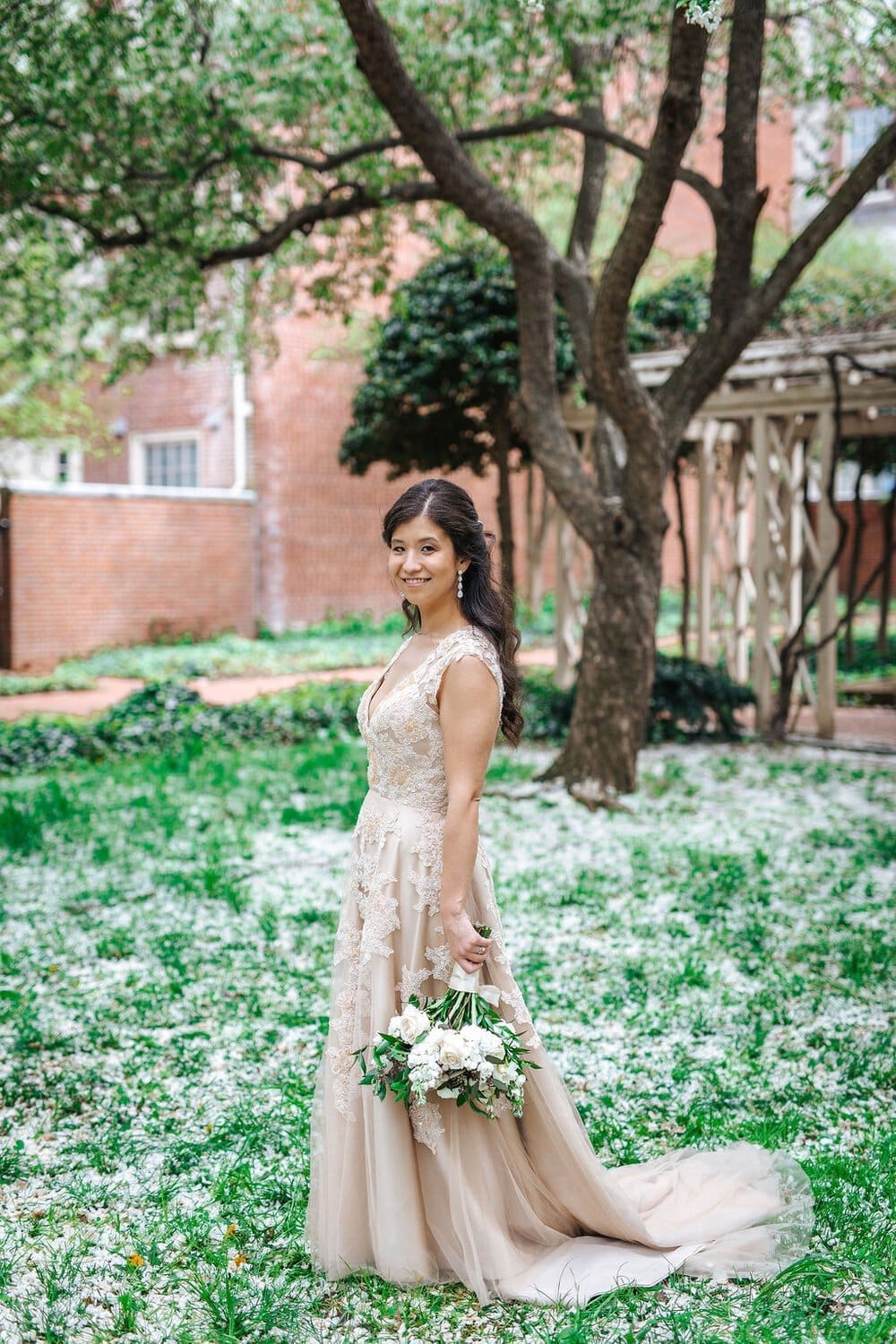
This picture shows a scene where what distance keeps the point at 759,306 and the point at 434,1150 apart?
612 cm

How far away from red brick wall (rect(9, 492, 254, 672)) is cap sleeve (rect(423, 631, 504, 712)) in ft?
45.3

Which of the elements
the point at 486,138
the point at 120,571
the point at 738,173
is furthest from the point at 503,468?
the point at 120,571

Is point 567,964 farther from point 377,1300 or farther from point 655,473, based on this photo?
point 655,473

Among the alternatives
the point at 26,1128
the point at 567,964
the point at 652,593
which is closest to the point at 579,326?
the point at 652,593

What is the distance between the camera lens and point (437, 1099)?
280 centimetres

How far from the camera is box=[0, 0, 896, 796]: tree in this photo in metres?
7.02

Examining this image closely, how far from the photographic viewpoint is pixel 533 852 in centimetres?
709

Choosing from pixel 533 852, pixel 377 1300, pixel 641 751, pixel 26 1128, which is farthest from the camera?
pixel 641 751

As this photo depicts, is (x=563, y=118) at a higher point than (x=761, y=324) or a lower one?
higher

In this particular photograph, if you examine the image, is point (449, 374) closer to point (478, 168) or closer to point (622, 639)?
point (478, 168)

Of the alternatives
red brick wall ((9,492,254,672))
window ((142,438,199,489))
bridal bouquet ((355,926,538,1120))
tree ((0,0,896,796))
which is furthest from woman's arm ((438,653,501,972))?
window ((142,438,199,489))

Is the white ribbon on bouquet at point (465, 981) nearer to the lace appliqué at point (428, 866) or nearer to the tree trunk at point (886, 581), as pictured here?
the lace appliqué at point (428, 866)

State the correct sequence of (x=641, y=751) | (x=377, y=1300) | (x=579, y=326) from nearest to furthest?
(x=377, y=1300) < (x=579, y=326) < (x=641, y=751)

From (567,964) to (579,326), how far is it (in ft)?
16.7
